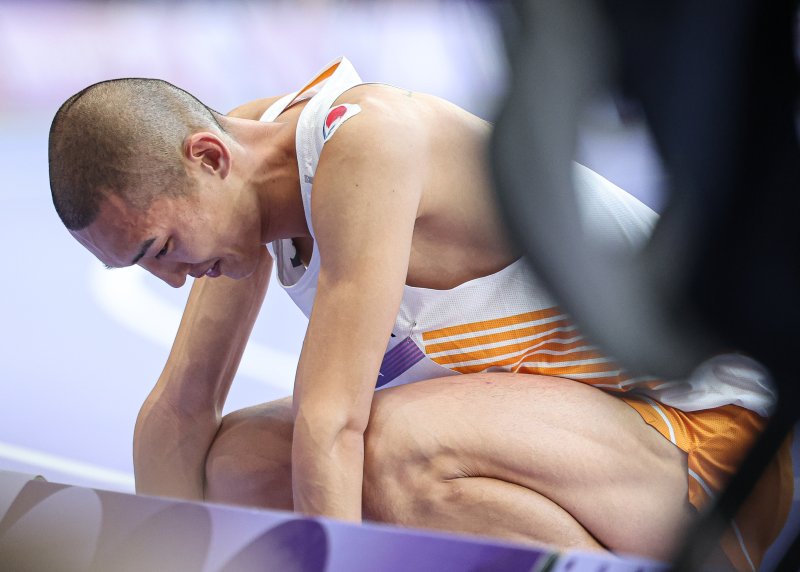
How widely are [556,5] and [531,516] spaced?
87 centimetres

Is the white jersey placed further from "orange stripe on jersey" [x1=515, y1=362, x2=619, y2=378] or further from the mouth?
the mouth

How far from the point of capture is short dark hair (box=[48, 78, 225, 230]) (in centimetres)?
122

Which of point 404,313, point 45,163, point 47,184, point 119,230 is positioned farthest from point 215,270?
point 45,163

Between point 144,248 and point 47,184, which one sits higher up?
point 144,248

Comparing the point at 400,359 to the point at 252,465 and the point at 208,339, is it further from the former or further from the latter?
the point at 208,339

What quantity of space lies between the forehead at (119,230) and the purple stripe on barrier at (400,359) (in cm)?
37

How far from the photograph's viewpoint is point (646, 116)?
462 mm

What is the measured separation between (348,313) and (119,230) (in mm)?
349

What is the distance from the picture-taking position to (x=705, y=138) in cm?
46

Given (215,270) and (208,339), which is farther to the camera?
(208,339)

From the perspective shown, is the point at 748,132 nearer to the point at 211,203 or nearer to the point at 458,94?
the point at 211,203

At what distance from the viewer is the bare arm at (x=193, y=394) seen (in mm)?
1620

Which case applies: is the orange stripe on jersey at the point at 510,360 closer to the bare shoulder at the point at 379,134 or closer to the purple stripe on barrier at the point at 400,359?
the purple stripe on barrier at the point at 400,359

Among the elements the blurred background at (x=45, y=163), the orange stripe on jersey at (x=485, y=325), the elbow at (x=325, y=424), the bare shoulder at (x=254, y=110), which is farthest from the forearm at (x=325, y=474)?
the bare shoulder at (x=254, y=110)
